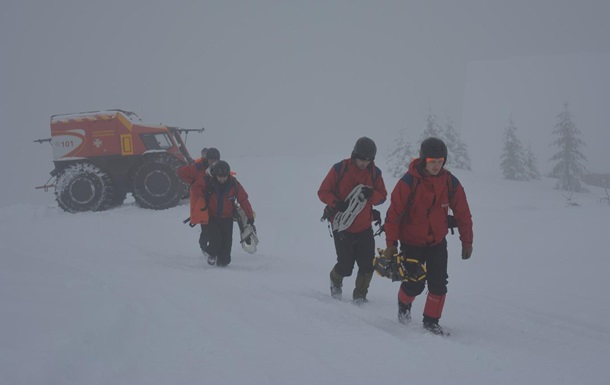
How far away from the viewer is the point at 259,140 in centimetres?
10031

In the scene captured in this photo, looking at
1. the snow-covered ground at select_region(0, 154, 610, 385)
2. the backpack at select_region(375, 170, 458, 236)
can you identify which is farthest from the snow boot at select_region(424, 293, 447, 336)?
the backpack at select_region(375, 170, 458, 236)

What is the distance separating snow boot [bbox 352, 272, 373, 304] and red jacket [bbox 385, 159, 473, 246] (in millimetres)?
1217

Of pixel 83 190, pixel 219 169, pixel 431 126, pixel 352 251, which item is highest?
pixel 431 126

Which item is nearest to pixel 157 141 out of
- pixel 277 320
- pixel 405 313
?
pixel 277 320

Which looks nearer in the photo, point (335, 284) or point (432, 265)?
point (432, 265)

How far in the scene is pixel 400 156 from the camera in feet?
84.1

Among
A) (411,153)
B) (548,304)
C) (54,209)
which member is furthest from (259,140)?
(548,304)

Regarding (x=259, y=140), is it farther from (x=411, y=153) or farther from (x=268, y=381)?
(x=268, y=381)

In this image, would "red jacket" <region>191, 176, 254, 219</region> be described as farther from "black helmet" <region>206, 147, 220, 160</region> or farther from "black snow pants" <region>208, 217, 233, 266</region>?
"black helmet" <region>206, 147, 220, 160</region>

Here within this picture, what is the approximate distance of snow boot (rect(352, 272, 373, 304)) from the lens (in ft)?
18.5

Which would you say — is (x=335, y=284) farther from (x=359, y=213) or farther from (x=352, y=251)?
(x=359, y=213)

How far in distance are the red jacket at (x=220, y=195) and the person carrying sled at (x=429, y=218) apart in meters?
3.54

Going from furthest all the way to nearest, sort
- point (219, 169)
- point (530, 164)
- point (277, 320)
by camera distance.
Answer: point (530, 164), point (219, 169), point (277, 320)

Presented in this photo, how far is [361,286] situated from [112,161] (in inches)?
436
